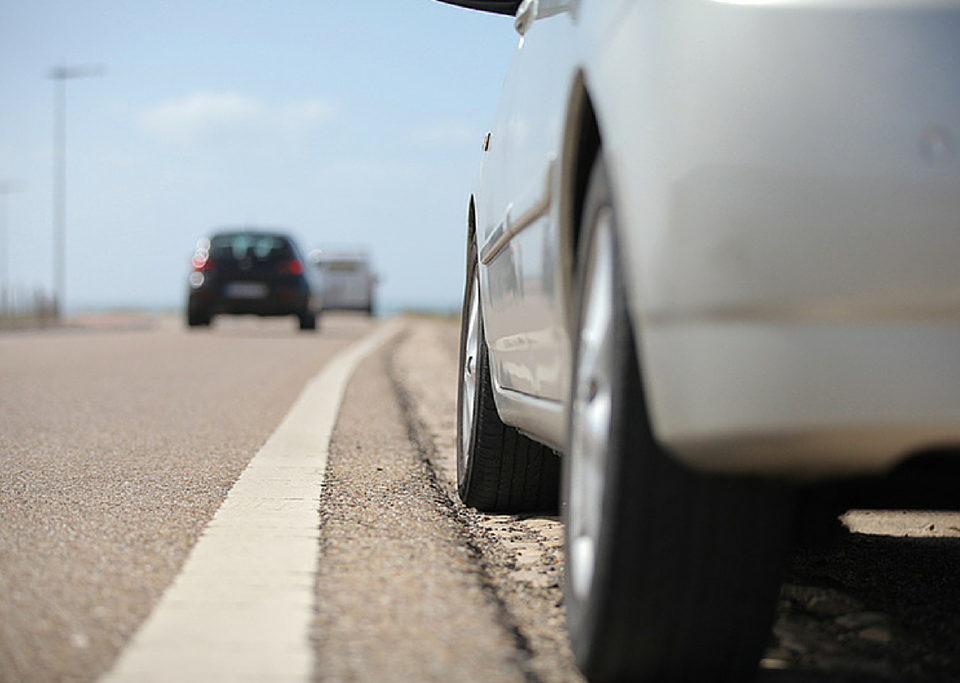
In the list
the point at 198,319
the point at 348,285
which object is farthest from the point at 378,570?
the point at 348,285

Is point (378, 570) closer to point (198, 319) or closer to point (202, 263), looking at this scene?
point (202, 263)

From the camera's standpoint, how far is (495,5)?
10.9ft

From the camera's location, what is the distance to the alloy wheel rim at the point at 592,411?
1.94 meters

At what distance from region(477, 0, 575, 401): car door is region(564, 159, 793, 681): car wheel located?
1.52 feet

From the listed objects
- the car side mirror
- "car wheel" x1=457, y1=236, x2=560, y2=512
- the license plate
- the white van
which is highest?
the car side mirror

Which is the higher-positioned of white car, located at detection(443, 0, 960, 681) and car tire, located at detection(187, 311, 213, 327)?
white car, located at detection(443, 0, 960, 681)

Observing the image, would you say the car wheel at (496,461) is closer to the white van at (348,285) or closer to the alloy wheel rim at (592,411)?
the alloy wheel rim at (592,411)

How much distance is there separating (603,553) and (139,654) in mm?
799

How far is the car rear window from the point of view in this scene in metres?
20.3

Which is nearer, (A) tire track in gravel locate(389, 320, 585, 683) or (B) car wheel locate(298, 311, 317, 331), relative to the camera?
(A) tire track in gravel locate(389, 320, 585, 683)

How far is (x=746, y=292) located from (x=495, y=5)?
1913 mm

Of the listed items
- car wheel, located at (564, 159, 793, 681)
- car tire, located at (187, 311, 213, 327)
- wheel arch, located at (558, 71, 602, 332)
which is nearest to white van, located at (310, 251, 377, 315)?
car tire, located at (187, 311, 213, 327)

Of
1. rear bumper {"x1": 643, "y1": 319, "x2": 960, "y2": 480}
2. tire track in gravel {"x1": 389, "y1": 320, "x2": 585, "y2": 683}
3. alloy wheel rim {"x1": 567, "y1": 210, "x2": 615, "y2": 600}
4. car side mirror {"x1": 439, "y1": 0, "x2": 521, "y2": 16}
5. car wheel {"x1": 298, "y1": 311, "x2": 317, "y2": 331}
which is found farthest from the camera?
car wheel {"x1": 298, "y1": 311, "x2": 317, "y2": 331}

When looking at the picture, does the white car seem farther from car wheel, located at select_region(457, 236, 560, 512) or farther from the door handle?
car wheel, located at select_region(457, 236, 560, 512)
